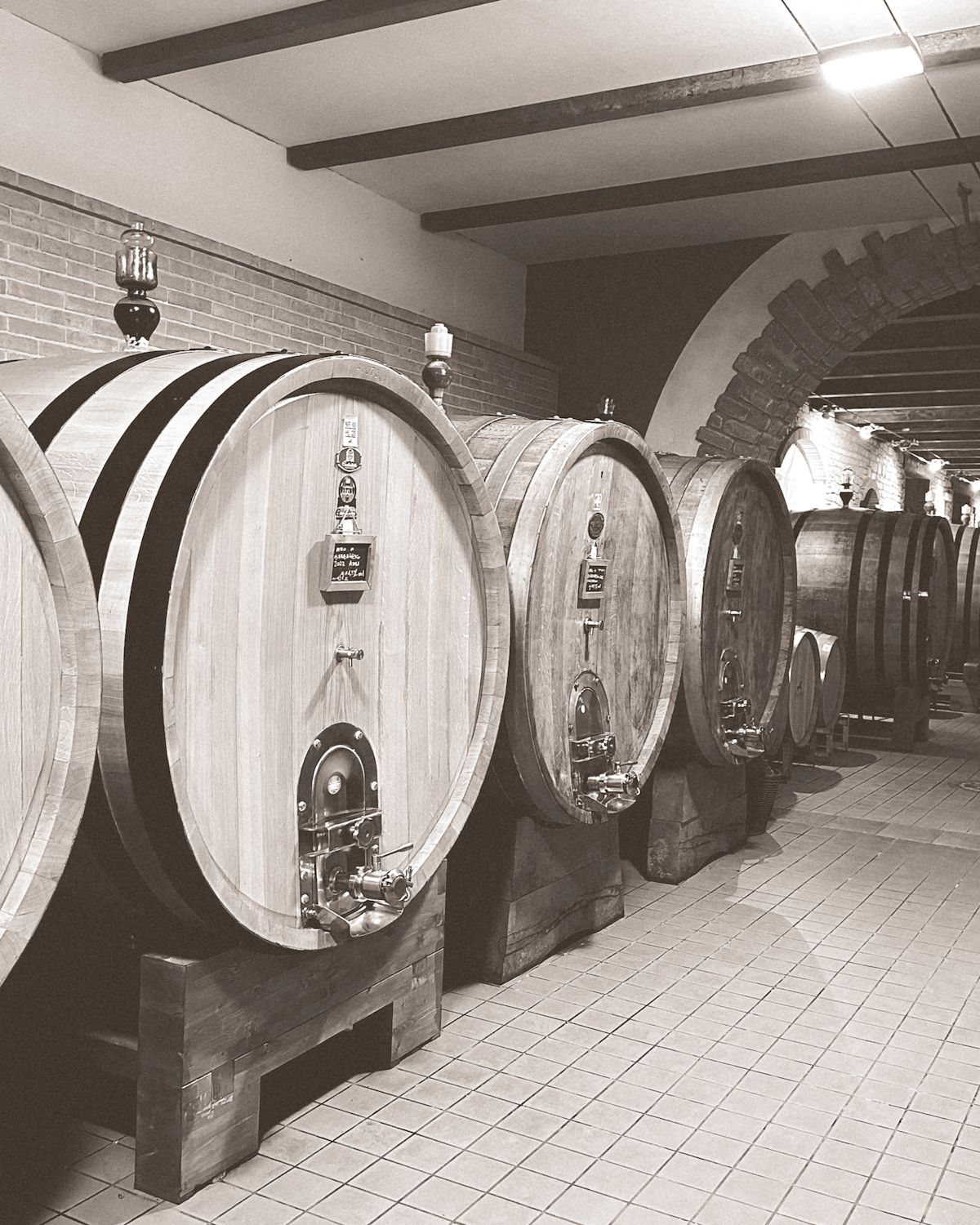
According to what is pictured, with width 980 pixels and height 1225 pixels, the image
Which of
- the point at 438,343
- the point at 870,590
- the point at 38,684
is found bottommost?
the point at 38,684

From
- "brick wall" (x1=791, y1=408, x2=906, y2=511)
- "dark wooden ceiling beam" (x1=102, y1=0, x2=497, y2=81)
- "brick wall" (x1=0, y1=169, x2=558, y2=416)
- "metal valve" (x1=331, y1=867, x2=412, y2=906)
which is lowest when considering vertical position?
"metal valve" (x1=331, y1=867, x2=412, y2=906)

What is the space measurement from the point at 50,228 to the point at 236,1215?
3.80 meters

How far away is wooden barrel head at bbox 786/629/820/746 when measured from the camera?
5829mm

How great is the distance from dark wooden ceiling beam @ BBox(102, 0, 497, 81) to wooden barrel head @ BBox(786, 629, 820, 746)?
3.38 meters

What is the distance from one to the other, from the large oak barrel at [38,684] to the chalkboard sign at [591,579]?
189 cm

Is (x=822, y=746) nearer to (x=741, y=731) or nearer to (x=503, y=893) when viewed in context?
(x=741, y=731)

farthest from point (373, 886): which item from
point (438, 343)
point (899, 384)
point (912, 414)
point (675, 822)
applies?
point (912, 414)

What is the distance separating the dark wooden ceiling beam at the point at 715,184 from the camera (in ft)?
18.7

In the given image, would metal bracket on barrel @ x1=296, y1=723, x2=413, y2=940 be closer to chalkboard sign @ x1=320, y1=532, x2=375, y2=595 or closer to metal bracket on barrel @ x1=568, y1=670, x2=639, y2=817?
chalkboard sign @ x1=320, y1=532, x2=375, y2=595

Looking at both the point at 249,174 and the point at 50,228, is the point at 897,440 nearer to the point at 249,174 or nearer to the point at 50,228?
the point at 249,174

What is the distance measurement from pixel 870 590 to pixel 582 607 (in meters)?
4.77

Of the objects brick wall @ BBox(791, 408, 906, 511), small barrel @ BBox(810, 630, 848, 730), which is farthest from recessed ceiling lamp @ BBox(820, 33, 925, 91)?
brick wall @ BBox(791, 408, 906, 511)

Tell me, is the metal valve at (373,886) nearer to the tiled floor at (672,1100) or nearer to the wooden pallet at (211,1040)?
the wooden pallet at (211,1040)

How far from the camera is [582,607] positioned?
3402 millimetres
